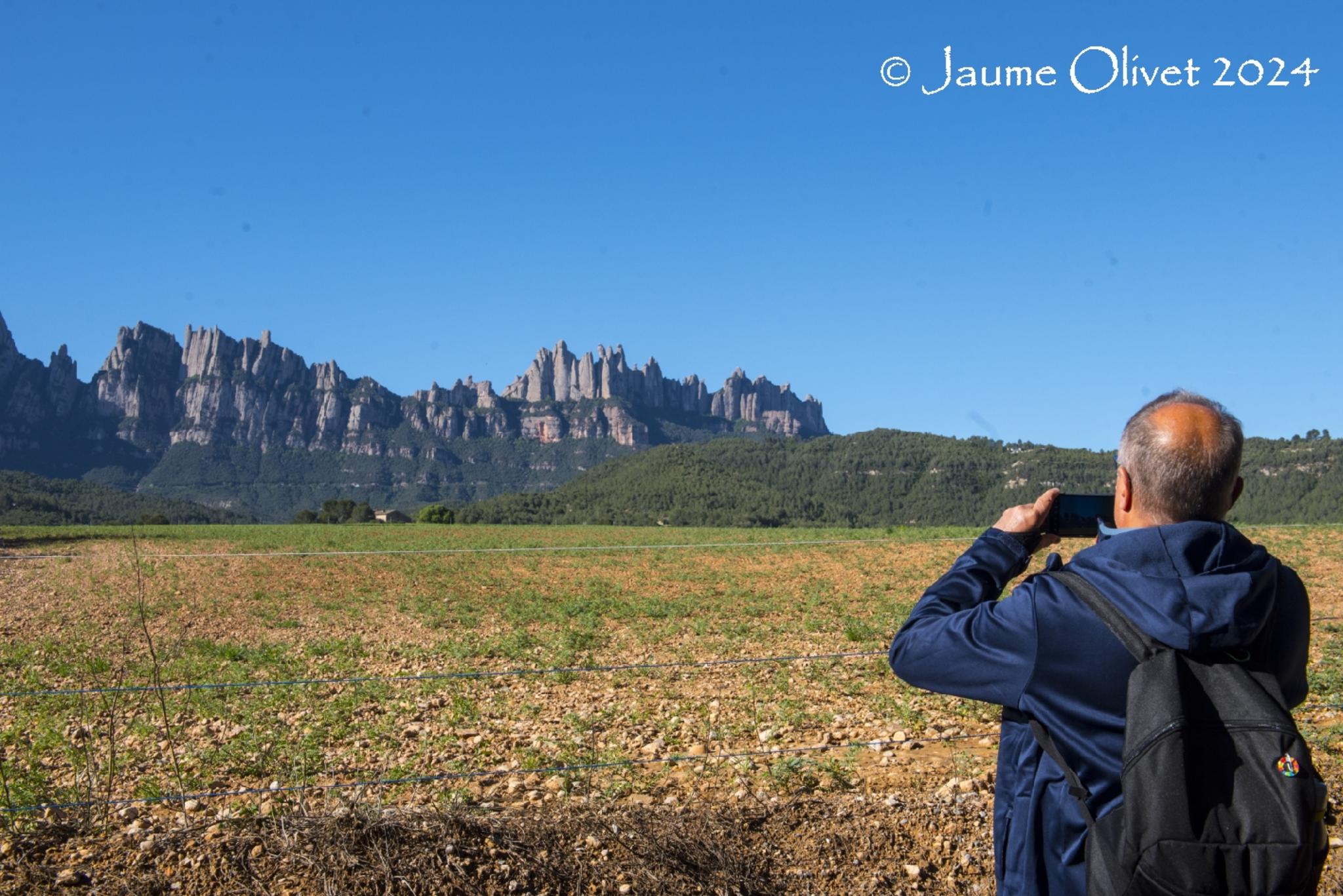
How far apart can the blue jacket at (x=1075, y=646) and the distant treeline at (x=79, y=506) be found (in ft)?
212

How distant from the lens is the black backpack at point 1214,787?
164 centimetres

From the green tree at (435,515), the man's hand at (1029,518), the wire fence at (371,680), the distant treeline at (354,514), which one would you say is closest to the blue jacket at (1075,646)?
the man's hand at (1029,518)

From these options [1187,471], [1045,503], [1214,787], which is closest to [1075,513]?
[1045,503]

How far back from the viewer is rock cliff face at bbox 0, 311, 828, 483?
16638cm

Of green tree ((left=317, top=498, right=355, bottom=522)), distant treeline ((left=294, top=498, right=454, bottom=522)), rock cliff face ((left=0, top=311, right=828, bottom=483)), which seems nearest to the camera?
distant treeline ((left=294, top=498, right=454, bottom=522))

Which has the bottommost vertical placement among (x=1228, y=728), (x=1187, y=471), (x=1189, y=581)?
(x=1228, y=728)

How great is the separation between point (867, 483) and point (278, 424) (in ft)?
444

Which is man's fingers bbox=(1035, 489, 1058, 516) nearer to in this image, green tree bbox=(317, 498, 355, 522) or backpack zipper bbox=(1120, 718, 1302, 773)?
Result: backpack zipper bbox=(1120, 718, 1302, 773)

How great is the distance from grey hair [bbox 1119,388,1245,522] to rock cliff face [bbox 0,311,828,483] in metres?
177

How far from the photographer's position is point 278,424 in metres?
178

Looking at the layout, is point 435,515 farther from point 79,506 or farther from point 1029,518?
point 1029,518

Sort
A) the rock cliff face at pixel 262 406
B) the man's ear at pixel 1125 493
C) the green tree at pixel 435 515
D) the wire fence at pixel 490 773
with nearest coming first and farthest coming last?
Answer: the man's ear at pixel 1125 493, the wire fence at pixel 490 773, the green tree at pixel 435 515, the rock cliff face at pixel 262 406

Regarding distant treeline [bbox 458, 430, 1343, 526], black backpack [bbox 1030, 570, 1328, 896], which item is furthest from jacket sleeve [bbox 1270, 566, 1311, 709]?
distant treeline [bbox 458, 430, 1343, 526]

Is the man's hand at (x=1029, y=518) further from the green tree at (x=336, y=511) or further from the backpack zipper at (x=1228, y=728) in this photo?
the green tree at (x=336, y=511)
